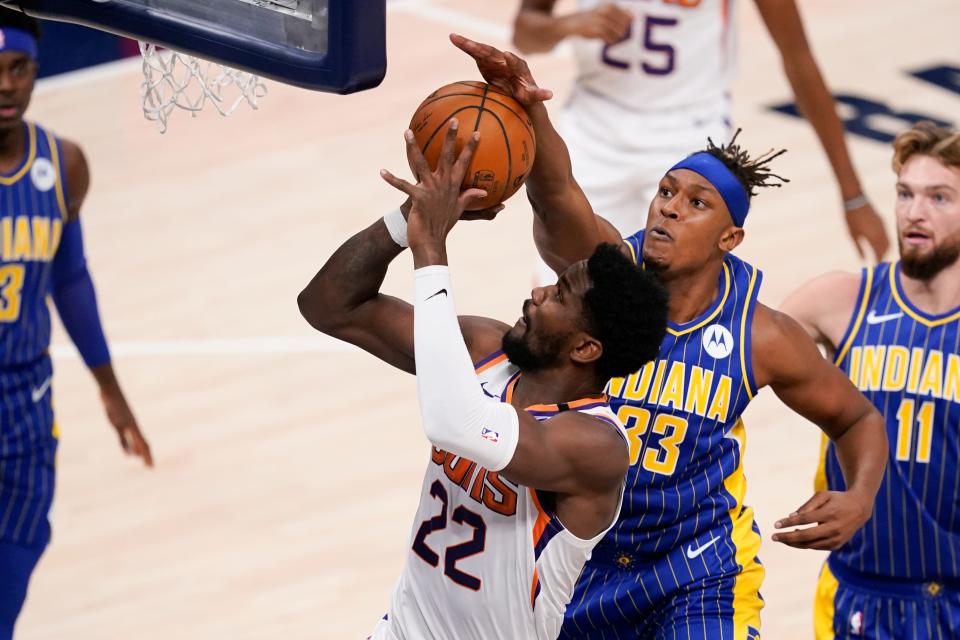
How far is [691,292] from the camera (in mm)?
4438

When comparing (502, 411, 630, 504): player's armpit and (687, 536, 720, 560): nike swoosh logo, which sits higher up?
(502, 411, 630, 504): player's armpit

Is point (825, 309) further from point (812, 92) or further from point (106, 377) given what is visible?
Answer: point (106, 377)

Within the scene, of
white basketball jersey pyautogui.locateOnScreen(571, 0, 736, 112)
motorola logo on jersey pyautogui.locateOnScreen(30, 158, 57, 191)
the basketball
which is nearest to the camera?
the basketball

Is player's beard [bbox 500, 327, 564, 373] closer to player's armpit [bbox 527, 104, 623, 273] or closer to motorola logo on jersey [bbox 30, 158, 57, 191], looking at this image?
player's armpit [bbox 527, 104, 623, 273]

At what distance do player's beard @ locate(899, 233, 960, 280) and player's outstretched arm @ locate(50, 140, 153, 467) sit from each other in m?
2.72

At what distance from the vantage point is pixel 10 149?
5531 mm

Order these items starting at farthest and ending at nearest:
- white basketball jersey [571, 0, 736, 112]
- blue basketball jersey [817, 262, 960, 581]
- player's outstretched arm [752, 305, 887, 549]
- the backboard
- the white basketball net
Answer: white basketball jersey [571, 0, 736, 112], blue basketball jersey [817, 262, 960, 581], player's outstretched arm [752, 305, 887, 549], the white basketball net, the backboard

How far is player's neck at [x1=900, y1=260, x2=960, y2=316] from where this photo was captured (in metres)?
4.92

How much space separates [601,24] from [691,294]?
197 centimetres

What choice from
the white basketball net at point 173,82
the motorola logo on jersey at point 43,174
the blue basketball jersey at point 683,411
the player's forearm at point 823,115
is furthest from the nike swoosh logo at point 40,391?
the player's forearm at point 823,115

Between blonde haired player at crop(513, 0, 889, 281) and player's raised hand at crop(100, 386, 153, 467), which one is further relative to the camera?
blonde haired player at crop(513, 0, 889, 281)

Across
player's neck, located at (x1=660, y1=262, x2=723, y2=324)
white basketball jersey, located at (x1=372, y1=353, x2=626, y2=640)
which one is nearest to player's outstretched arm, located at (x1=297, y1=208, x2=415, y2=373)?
white basketball jersey, located at (x1=372, y1=353, x2=626, y2=640)

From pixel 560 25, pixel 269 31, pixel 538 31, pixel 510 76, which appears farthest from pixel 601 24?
pixel 269 31

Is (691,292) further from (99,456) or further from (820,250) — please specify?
(820,250)
